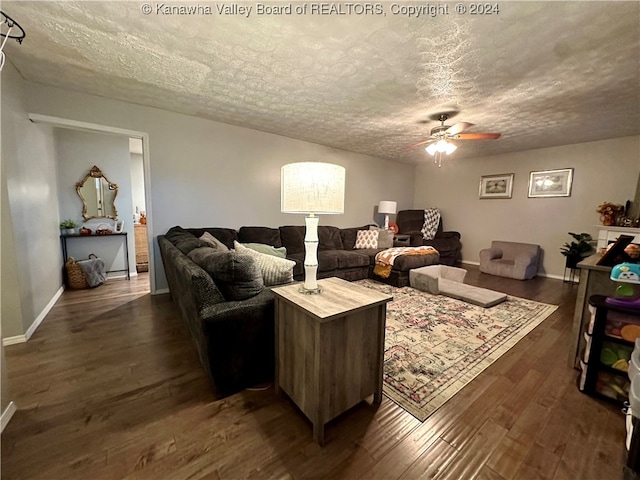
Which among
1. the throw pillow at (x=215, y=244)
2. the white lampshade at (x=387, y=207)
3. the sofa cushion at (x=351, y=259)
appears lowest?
the sofa cushion at (x=351, y=259)

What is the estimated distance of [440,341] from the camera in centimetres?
230

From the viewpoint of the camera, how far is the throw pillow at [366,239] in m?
4.98

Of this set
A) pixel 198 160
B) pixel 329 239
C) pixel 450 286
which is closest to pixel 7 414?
pixel 198 160

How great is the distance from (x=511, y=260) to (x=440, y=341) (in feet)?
11.9

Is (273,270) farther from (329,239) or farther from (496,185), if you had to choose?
(496,185)

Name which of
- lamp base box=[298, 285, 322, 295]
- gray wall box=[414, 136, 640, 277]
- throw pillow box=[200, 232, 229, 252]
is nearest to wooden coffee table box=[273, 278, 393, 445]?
lamp base box=[298, 285, 322, 295]

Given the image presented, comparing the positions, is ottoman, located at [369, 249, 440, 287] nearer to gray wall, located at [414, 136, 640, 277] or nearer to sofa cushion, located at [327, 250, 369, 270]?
sofa cushion, located at [327, 250, 369, 270]

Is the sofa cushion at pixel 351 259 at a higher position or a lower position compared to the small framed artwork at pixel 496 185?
lower

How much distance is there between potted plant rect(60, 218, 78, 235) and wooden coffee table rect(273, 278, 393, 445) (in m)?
4.03

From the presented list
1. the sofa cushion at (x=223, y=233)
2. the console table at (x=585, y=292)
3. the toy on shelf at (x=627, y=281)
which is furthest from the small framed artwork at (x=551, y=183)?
the sofa cushion at (x=223, y=233)

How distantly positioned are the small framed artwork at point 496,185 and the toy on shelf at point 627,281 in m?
4.31

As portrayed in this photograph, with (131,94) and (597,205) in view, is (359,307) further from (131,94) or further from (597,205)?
(597,205)

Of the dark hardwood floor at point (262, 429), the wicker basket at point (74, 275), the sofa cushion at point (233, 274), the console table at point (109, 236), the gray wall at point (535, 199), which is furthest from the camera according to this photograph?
the gray wall at point (535, 199)

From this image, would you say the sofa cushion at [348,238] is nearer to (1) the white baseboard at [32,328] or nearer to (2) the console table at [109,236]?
(2) the console table at [109,236]
